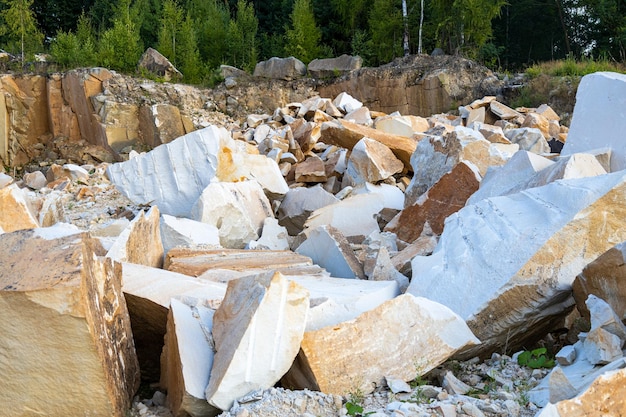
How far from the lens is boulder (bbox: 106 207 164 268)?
148 inches

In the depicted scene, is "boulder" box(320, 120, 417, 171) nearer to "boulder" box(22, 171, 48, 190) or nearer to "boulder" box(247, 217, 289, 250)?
"boulder" box(247, 217, 289, 250)

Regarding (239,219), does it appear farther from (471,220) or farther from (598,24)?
(598,24)

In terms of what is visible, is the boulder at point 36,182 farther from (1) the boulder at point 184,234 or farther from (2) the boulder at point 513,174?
(2) the boulder at point 513,174

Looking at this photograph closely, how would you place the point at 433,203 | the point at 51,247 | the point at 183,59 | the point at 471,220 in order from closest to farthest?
the point at 51,247, the point at 471,220, the point at 433,203, the point at 183,59

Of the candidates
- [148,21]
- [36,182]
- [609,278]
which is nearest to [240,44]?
[148,21]

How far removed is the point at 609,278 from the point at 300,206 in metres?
3.85

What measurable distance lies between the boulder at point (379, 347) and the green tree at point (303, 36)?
14863mm

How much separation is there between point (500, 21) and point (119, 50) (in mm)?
14632

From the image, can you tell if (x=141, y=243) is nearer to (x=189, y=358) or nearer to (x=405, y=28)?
(x=189, y=358)

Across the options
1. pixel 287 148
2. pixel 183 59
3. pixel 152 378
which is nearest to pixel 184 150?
pixel 287 148

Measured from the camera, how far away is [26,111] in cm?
1454

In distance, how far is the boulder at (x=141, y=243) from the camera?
12.4 ft

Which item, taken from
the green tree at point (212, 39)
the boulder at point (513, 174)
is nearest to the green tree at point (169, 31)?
the green tree at point (212, 39)

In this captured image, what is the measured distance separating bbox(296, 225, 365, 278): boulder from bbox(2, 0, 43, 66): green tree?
45.4ft
